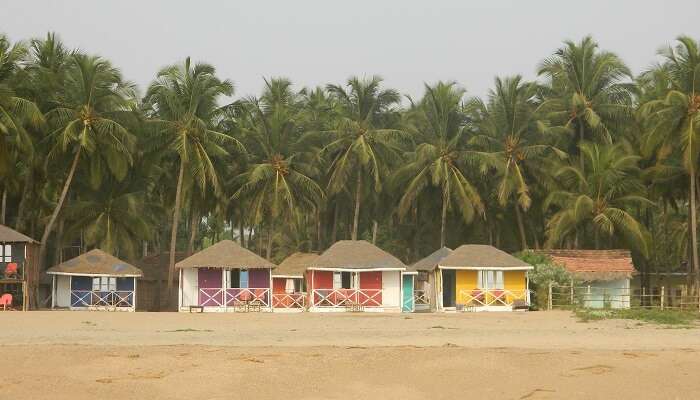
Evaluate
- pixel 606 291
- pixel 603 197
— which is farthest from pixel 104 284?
pixel 603 197

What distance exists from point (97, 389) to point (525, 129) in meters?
38.8

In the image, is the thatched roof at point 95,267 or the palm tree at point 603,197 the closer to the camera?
the thatched roof at point 95,267

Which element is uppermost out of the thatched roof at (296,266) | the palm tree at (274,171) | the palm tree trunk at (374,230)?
the palm tree at (274,171)

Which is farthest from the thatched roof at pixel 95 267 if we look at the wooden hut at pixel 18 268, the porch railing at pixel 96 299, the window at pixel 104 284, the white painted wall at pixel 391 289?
the white painted wall at pixel 391 289

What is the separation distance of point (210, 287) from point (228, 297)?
0.95 metres

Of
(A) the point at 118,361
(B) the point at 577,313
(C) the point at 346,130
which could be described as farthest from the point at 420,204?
(A) the point at 118,361

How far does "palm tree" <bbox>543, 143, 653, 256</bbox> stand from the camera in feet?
152

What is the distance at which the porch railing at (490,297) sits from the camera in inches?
1623

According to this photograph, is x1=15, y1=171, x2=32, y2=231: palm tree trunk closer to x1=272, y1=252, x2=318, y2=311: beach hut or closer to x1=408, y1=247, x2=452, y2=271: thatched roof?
x1=272, y1=252, x2=318, y2=311: beach hut

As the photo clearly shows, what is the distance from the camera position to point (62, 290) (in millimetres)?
42500

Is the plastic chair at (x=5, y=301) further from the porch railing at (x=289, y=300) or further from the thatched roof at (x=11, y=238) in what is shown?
the porch railing at (x=289, y=300)

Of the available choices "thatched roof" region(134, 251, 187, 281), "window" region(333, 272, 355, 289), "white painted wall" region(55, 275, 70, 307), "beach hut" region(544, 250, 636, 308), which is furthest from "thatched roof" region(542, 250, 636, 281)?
"white painted wall" region(55, 275, 70, 307)

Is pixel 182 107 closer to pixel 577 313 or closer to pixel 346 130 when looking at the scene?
pixel 346 130

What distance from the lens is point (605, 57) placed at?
50062 millimetres
